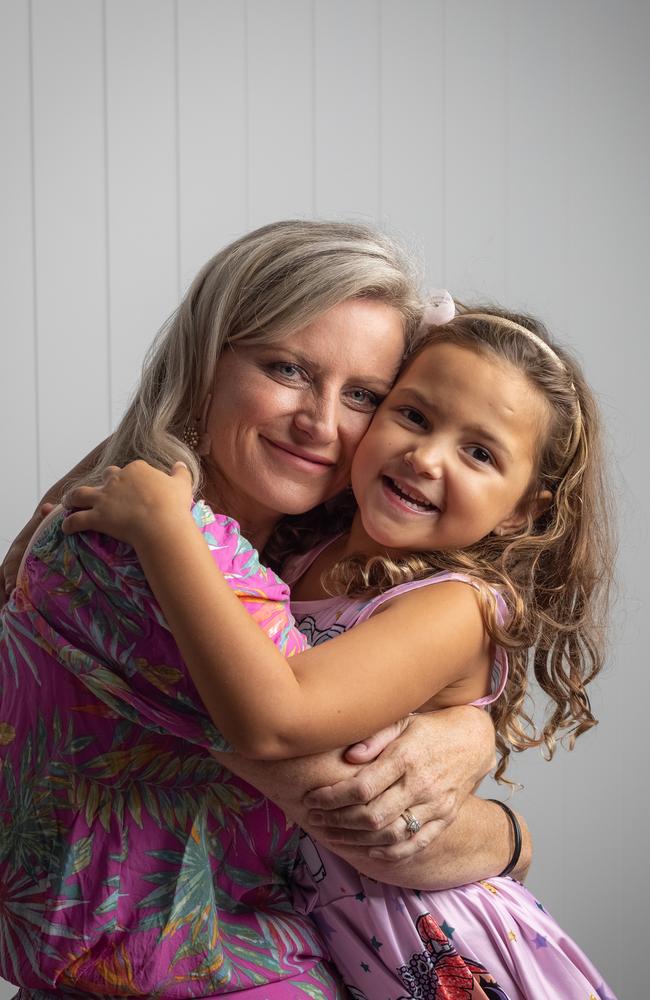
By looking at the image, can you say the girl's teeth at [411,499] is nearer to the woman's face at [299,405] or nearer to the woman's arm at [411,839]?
the woman's face at [299,405]

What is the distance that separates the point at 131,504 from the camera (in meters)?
1.26

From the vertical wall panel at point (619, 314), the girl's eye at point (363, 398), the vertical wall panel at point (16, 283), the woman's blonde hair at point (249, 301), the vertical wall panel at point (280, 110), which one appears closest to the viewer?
the woman's blonde hair at point (249, 301)

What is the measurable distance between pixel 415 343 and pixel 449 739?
23.4 inches

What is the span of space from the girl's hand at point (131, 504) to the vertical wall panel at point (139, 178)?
1623 mm

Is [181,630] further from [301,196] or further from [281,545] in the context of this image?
[301,196]

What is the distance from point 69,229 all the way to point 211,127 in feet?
1.53

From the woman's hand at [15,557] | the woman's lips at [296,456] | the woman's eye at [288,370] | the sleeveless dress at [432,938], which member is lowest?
the sleeveless dress at [432,938]

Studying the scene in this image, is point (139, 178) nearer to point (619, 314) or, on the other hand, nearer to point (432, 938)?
point (619, 314)

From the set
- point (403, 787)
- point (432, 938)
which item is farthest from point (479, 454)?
point (432, 938)

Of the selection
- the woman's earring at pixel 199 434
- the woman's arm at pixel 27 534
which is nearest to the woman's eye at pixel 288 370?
the woman's earring at pixel 199 434

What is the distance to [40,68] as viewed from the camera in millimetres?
2764

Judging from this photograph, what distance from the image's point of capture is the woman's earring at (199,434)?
1656 mm

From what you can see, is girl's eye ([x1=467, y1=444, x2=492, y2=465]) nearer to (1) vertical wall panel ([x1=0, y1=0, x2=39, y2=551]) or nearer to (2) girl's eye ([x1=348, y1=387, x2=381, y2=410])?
(2) girl's eye ([x1=348, y1=387, x2=381, y2=410])

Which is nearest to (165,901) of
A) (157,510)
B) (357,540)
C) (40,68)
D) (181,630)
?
(181,630)
